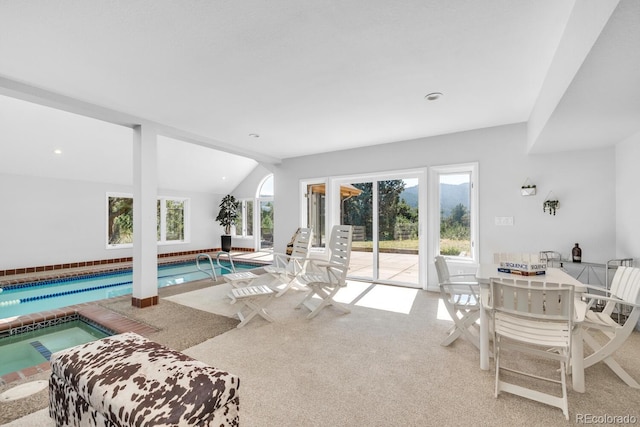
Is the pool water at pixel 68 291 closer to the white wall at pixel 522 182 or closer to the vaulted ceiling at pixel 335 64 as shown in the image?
the vaulted ceiling at pixel 335 64

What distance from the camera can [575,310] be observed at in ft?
7.06

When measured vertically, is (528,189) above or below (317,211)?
above

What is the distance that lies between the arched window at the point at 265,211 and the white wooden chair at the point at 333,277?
6.01 meters

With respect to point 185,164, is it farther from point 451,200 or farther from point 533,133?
point 533,133

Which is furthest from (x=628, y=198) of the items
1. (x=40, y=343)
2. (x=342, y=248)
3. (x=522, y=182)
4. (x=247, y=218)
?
(x=247, y=218)

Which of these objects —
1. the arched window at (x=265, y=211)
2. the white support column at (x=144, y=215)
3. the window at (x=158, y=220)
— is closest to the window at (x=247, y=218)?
the arched window at (x=265, y=211)

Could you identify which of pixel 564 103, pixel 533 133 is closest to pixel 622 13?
pixel 564 103

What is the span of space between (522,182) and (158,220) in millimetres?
9403

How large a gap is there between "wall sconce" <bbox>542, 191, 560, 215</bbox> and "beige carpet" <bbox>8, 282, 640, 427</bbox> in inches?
65.2

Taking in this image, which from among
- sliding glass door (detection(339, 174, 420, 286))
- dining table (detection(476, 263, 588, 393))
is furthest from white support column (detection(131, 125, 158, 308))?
dining table (detection(476, 263, 588, 393))

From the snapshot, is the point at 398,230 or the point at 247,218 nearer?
the point at 398,230

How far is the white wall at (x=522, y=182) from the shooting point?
381 cm

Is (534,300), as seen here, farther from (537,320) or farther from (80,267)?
(80,267)

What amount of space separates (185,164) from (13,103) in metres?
3.66
